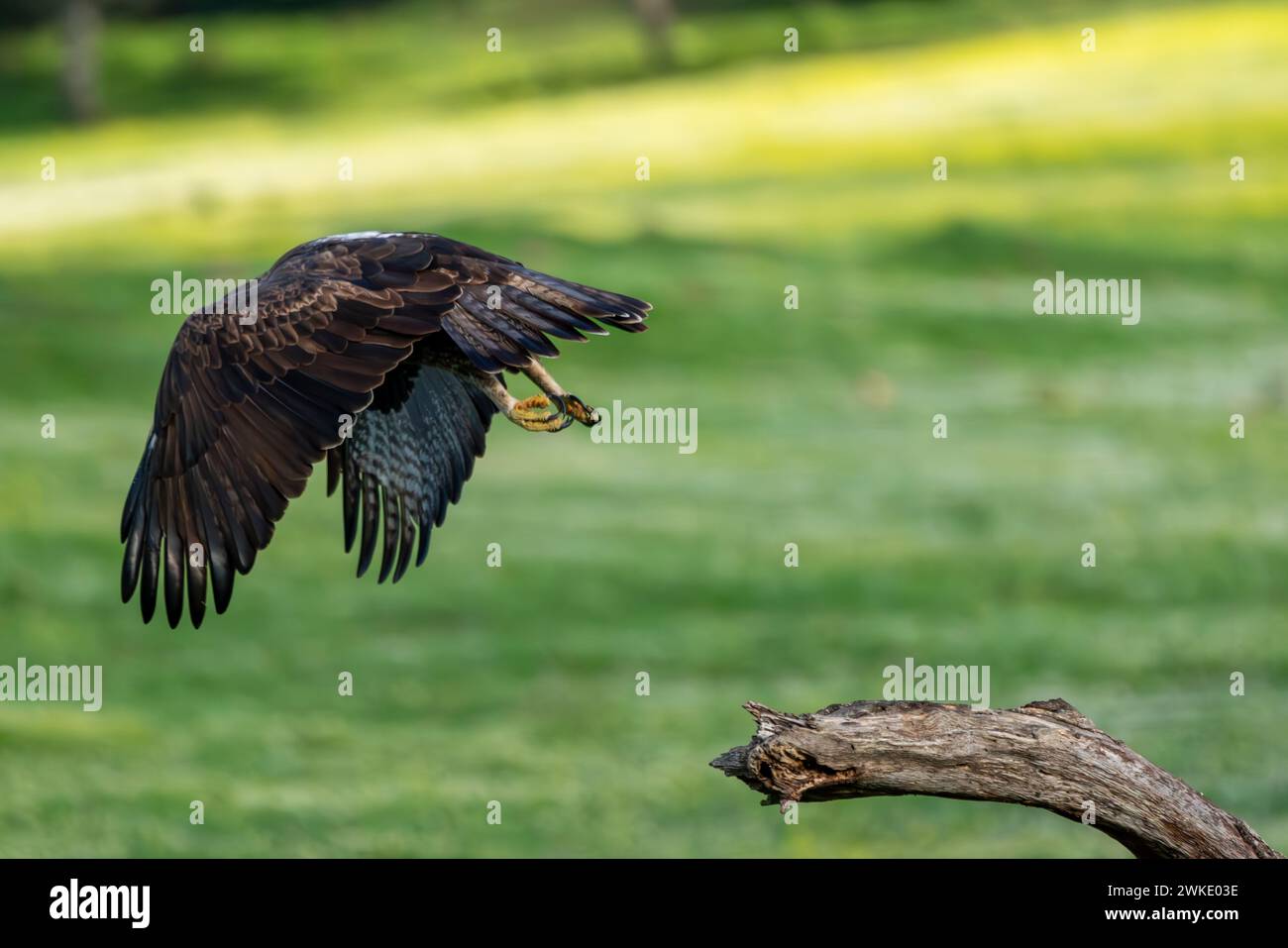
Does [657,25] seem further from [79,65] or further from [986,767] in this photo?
[986,767]

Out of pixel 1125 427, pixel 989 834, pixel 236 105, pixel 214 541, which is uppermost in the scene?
pixel 236 105

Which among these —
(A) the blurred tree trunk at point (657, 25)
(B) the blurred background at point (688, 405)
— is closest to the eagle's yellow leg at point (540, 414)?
(B) the blurred background at point (688, 405)

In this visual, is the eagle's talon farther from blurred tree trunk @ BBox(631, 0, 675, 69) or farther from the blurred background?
blurred tree trunk @ BBox(631, 0, 675, 69)

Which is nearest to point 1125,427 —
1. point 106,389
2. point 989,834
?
A: point 989,834

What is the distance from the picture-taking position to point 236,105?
40812mm

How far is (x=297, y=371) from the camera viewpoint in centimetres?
839

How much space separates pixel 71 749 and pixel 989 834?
336 inches

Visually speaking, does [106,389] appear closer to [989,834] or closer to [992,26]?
[989,834]

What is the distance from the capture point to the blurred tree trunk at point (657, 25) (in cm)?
4191

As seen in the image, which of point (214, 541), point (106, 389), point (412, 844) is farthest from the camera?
point (106, 389)

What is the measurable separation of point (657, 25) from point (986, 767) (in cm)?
3601

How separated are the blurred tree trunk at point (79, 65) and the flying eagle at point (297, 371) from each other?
107ft
